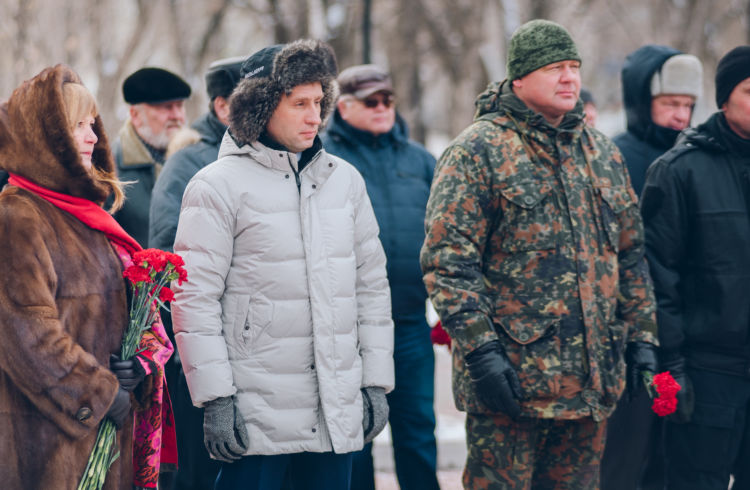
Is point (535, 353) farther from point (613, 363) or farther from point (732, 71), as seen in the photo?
point (732, 71)

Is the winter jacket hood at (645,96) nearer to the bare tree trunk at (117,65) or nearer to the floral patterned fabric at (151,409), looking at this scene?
the floral patterned fabric at (151,409)

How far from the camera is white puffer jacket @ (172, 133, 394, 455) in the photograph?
12.0 feet

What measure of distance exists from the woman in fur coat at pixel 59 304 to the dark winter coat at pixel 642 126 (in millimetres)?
2963

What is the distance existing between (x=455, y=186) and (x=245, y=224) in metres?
0.84

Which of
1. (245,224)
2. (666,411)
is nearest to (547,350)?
(666,411)

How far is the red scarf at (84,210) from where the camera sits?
3.53 m

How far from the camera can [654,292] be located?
461cm

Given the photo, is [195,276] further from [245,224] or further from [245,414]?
[245,414]

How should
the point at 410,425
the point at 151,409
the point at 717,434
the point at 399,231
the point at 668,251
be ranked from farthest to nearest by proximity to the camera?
1. the point at 399,231
2. the point at 410,425
3. the point at 668,251
4. the point at 717,434
5. the point at 151,409

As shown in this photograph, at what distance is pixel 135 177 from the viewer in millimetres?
5570

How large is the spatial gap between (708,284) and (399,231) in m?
1.60

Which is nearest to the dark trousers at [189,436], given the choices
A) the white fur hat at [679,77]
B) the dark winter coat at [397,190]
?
the dark winter coat at [397,190]

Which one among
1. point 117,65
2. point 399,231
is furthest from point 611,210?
point 117,65

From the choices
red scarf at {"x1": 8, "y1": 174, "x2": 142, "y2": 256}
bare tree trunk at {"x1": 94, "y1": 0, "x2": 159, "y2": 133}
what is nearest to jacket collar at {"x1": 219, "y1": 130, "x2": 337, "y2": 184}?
red scarf at {"x1": 8, "y1": 174, "x2": 142, "y2": 256}
